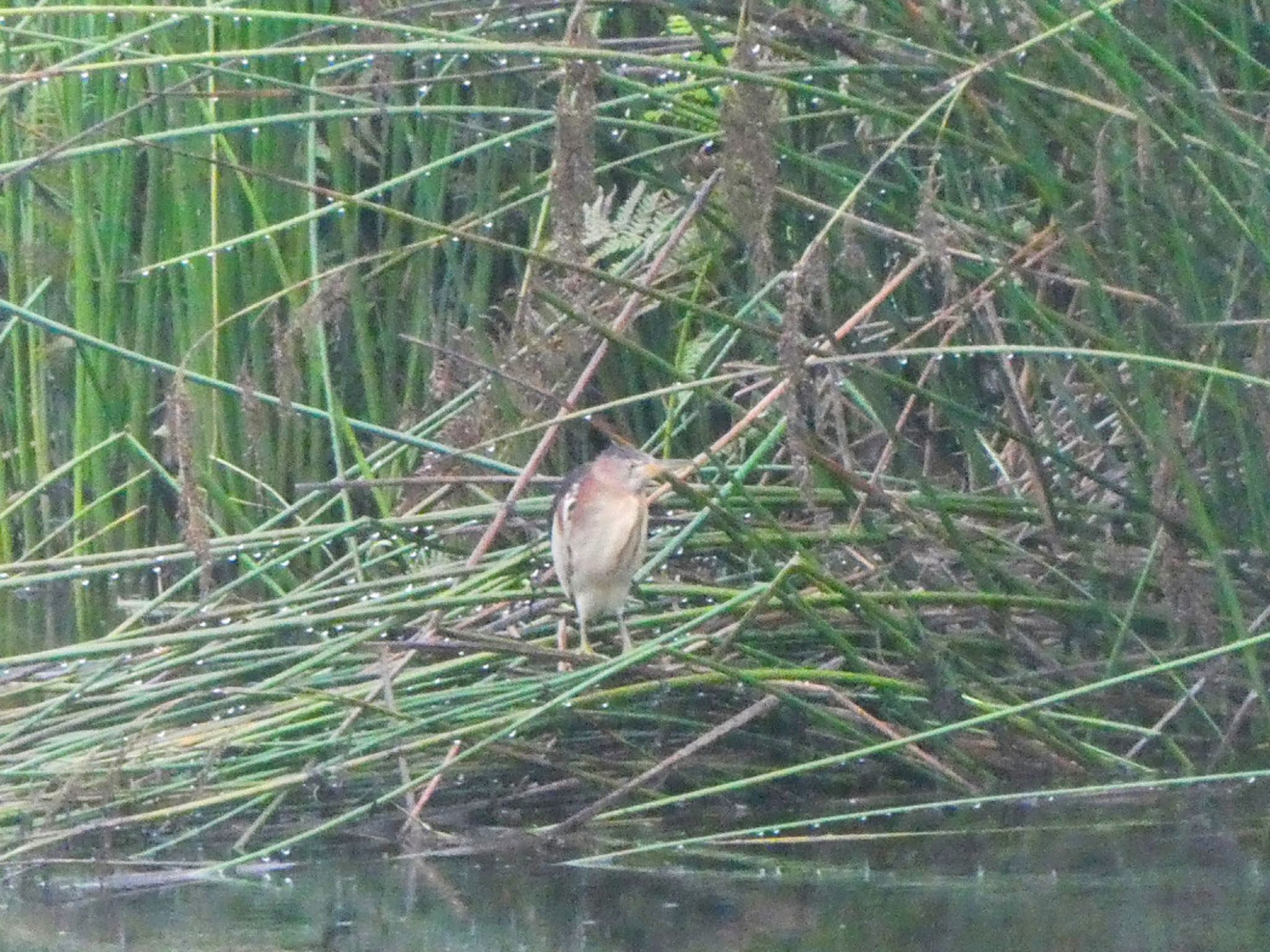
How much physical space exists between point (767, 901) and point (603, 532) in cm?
85

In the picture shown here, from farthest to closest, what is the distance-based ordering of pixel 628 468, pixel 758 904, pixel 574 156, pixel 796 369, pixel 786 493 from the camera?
pixel 786 493
pixel 628 468
pixel 758 904
pixel 796 369
pixel 574 156

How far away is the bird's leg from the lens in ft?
13.7

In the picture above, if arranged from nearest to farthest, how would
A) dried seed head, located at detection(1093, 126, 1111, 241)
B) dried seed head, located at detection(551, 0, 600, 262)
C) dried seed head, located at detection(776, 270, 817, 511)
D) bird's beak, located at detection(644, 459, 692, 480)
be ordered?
1. dried seed head, located at detection(551, 0, 600, 262)
2. dried seed head, located at detection(776, 270, 817, 511)
3. dried seed head, located at detection(1093, 126, 1111, 241)
4. bird's beak, located at detection(644, 459, 692, 480)

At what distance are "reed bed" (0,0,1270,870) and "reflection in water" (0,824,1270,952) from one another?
123mm

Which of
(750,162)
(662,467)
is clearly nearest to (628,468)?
(662,467)

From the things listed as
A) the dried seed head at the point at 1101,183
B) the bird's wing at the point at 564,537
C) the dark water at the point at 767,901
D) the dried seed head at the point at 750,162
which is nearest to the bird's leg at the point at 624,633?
the bird's wing at the point at 564,537

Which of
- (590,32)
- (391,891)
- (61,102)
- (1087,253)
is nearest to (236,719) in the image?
(391,891)

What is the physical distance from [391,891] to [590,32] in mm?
1444

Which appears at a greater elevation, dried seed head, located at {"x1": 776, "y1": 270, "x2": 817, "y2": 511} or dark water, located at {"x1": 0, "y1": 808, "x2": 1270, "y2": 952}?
dried seed head, located at {"x1": 776, "y1": 270, "x2": 817, "y2": 511}

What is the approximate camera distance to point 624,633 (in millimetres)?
4207

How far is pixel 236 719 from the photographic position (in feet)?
13.4

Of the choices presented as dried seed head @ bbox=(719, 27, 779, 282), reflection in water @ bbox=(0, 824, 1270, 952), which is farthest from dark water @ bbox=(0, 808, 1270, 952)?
dried seed head @ bbox=(719, 27, 779, 282)

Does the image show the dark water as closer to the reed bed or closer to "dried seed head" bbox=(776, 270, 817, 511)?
the reed bed

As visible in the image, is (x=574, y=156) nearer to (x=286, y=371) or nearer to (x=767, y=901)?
(x=286, y=371)
